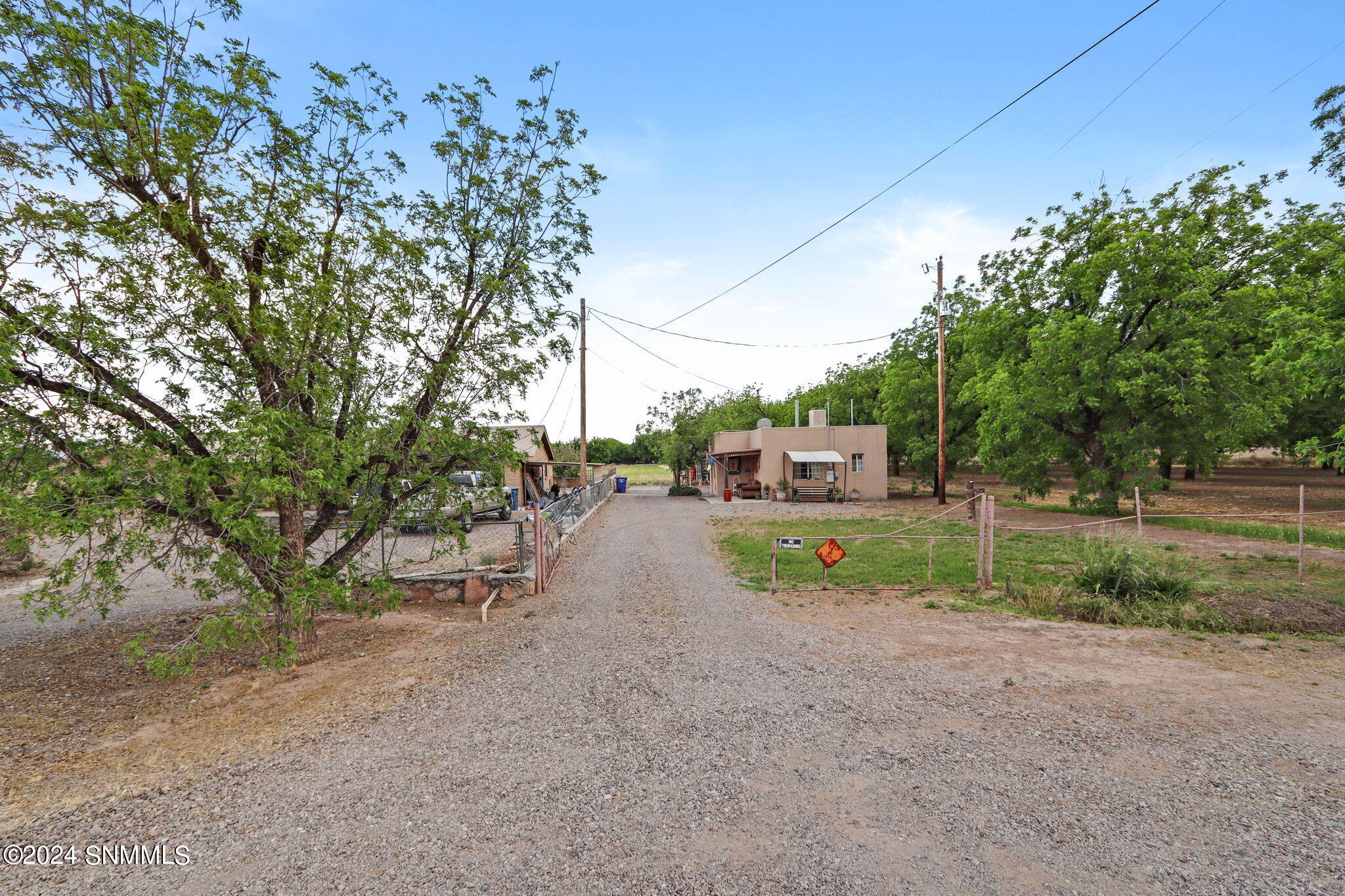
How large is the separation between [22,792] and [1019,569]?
12773 mm

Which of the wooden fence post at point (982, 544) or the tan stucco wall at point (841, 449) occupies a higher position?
the tan stucco wall at point (841, 449)

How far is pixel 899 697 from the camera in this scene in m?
4.93

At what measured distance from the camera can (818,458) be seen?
26234mm

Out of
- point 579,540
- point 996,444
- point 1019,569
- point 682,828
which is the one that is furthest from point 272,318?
point 996,444

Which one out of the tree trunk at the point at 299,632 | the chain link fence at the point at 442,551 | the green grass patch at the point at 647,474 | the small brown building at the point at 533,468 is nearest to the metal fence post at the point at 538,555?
the chain link fence at the point at 442,551

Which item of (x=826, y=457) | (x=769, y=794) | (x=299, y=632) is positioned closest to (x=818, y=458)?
(x=826, y=457)

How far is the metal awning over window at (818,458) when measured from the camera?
26.1m

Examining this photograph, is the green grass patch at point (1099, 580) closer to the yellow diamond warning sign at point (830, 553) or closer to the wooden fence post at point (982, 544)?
the wooden fence post at point (982, 544)

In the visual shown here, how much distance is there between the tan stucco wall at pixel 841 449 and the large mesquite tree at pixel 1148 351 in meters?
8.55

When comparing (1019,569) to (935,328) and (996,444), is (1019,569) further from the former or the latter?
(935,328)

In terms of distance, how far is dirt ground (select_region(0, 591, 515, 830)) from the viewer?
3.75m

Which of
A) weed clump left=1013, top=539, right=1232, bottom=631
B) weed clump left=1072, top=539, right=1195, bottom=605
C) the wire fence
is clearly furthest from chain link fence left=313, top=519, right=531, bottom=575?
A: weed clump left=1072, top=539, right=1195, bottom=605

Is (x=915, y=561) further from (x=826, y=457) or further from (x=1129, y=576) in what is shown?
(x=826, y=457)

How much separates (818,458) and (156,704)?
80.3ft
